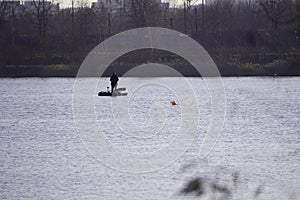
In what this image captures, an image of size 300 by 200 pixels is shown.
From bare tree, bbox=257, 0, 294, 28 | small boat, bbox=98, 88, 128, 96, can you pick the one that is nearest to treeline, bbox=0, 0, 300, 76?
small boat, bbox=98, 88, 128, 96

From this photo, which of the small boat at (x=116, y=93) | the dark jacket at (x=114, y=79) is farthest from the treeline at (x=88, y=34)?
the dark jacket at (x=114, y=79)

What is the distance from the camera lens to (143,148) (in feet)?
69.2

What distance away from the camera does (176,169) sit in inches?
685

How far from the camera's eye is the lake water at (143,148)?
49.9 ft

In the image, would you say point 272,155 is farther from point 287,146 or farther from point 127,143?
point 127,143

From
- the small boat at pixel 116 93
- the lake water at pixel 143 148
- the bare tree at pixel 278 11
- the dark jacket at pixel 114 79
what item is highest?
the bare tree at pixel 278 11

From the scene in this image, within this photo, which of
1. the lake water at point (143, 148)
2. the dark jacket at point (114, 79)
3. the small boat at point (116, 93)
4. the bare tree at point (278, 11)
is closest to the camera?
the bare tree at point (278, 11)

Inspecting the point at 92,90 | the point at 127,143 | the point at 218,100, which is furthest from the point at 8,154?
the point at 92,90

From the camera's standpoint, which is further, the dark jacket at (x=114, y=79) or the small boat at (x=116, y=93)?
the dark jacket at (x=114, y=79)

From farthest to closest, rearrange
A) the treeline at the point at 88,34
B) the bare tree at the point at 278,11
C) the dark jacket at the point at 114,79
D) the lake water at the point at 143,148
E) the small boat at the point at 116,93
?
the treeline at the point at 88,34 → the dark jacket at the point at 114,79 → the small boat at the point at 116,93 → the lake water at the point at 143,148 → the bare tree at the point at 278,11

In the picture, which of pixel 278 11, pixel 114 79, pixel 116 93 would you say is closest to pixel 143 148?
pixel 278 11

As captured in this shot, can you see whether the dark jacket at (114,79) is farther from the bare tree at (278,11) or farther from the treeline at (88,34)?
the bare tree at (278,11)

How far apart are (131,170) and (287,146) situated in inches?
202

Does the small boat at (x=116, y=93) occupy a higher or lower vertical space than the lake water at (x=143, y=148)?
higher
